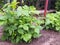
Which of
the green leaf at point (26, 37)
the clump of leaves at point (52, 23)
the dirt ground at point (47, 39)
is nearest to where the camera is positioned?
the green leaf at point (26, 37)

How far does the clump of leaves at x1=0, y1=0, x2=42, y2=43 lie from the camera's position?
449cm

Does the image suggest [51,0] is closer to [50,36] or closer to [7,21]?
[50,36]

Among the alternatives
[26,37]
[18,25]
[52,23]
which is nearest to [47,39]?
[52,23]

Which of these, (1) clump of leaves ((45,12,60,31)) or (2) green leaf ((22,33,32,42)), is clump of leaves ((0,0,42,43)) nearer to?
(2) green leaf ((22,33,32,42))

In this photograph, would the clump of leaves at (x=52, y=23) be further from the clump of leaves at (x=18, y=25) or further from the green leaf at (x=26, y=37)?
the green leaf at (x=26, y=37)

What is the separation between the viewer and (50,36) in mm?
5066

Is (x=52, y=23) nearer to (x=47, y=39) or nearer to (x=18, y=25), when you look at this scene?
(x=47, y=39)

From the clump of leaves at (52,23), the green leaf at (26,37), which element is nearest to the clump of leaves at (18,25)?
the green leaf at (26,37)

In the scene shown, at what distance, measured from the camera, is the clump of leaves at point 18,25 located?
4488 millimetres

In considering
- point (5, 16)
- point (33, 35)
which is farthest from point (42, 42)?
point (5, 16)

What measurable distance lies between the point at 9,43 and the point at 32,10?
3.30 ft

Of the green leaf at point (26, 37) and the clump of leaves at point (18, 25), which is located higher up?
the clump of leaves at point (18, 25)

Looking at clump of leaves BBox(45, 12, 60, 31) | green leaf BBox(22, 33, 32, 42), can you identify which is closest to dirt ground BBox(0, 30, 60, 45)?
clump of leaves BBox(45, 12, 60, 31)

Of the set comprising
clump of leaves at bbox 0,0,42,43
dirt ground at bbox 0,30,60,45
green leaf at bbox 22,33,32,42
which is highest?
clump of leaves at bbox 0,0,42,43
